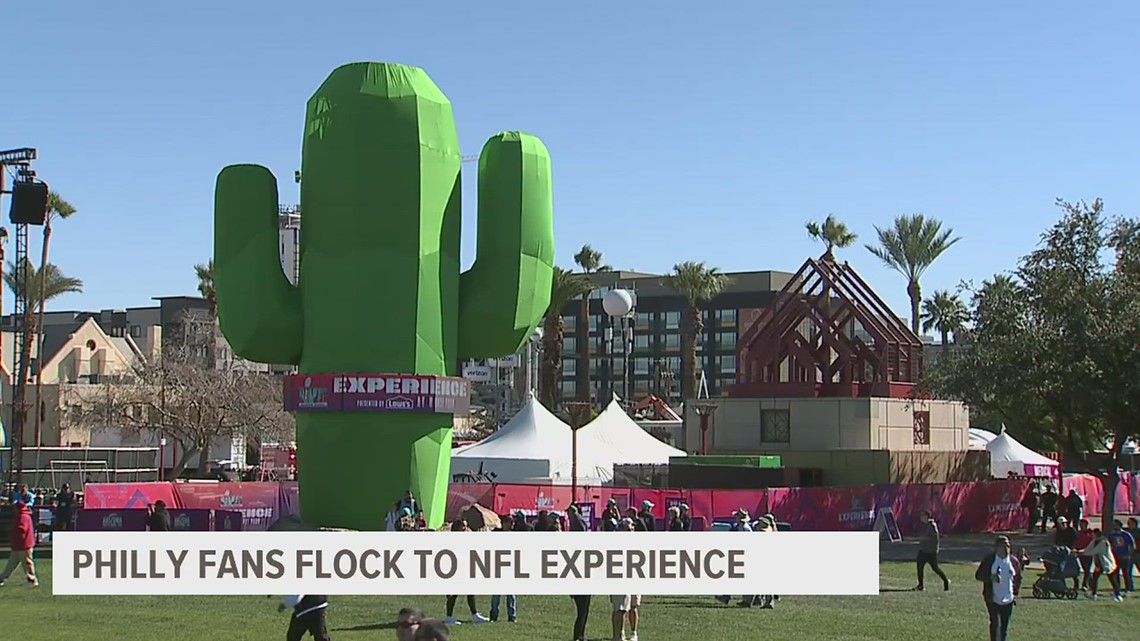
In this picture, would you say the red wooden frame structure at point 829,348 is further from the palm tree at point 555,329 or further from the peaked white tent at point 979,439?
the palm tree at point 555,329

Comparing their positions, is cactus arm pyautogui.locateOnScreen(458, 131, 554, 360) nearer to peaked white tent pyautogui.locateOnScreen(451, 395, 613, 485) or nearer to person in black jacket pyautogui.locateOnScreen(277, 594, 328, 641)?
peaked white tent pyautogui.locateOnScreen(451, 395, 613, 485)

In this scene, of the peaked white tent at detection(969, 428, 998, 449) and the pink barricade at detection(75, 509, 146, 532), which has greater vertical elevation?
the peaked white tent at detection(969, 428, 998, 449)

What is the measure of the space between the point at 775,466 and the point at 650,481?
4013 millimetres

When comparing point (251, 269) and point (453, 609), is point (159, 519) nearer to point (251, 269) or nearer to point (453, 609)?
point (251, 269)

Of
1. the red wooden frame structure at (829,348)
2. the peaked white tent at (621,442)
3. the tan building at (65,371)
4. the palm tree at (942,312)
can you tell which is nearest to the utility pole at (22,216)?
the tan building at (65,371)

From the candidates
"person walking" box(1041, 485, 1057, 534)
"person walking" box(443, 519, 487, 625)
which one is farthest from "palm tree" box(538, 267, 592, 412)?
"person walking" box(443, 519, 487, 625)

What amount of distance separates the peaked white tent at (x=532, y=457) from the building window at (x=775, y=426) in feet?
20.8

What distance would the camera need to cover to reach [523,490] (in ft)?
113

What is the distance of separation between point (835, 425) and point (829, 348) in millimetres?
3990

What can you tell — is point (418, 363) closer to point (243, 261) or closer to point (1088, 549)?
point (243, 261)

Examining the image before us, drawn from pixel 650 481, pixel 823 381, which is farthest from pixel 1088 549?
pixel 823 381

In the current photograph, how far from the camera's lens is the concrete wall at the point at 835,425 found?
151 ft

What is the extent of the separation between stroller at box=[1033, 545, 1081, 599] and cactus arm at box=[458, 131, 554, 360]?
11.9m

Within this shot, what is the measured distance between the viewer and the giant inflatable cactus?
94.8 feet
